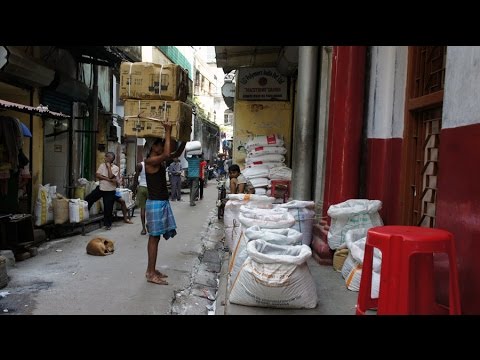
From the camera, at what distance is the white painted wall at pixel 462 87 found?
3029mm

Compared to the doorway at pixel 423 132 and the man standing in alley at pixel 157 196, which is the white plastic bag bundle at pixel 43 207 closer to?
the man standing in alley at pixel 157 196

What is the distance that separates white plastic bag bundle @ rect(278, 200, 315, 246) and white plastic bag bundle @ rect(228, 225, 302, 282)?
1619 mm

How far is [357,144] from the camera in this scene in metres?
5.85

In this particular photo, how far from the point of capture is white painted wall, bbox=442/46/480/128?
3.03m

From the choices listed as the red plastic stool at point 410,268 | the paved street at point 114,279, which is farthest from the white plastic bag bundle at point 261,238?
the red plastic stool at point 410,268

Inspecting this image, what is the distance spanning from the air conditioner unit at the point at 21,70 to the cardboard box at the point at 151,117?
12.3 feet

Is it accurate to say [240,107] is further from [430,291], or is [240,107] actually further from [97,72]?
[430,291]

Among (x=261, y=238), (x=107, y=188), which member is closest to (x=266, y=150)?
(x=107, y=188)

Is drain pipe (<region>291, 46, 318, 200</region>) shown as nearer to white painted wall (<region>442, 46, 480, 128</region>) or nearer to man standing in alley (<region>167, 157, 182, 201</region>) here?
white painted wall (<region>442, 46, 480, 128</region>)

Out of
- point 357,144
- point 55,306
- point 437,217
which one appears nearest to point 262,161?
point 357,144

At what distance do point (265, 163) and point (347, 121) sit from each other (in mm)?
4608

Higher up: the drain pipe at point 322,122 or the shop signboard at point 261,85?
the shop signboard at point 261,85

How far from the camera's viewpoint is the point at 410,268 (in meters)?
2.88

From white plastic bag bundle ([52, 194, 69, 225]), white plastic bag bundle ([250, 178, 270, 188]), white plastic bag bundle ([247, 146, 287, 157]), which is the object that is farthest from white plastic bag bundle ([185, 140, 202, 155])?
white plastic bag bundle ([52, 194, 69, 225])
